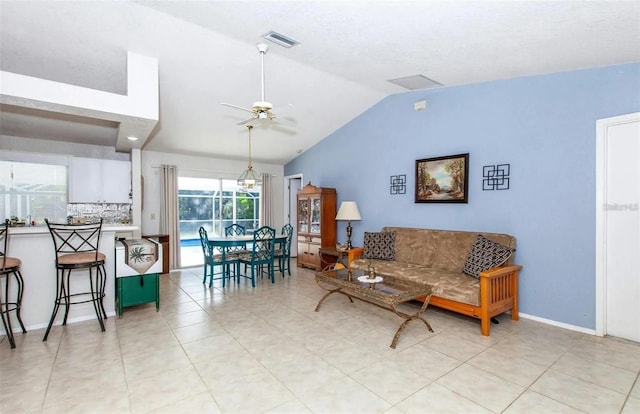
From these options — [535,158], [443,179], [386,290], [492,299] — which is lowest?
[492,299]

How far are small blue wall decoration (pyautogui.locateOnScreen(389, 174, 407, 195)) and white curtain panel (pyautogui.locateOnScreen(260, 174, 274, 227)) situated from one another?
11.1 feet

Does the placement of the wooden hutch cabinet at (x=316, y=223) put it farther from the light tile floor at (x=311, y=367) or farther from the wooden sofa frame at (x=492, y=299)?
the wooden sofa frame at (x=492, y=299)

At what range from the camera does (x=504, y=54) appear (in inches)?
118

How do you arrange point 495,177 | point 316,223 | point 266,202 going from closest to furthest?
point 495,177
point 316,223
point 266,202

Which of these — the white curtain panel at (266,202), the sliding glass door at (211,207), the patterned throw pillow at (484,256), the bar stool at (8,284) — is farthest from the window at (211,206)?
the patterned throw pillow at (484,256)

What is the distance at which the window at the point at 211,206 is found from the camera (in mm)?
6680

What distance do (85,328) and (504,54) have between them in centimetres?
506

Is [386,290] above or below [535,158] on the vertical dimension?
below

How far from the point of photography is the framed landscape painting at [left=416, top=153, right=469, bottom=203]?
4.07 metres

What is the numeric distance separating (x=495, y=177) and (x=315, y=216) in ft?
10.7

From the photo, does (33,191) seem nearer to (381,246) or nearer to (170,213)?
(170,213)

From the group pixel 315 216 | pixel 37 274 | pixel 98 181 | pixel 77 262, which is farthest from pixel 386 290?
pixel 98 181

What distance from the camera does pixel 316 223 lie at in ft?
19.8

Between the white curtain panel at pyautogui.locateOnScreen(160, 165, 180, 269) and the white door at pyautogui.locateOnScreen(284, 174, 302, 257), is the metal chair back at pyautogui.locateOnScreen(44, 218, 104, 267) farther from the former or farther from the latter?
the white door at pyautogui.locateOnScreen(284, 174, 302, 257)
